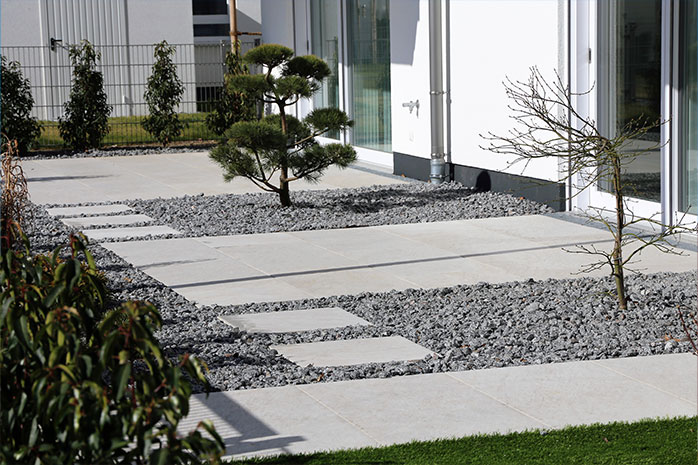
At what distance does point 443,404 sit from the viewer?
4859mm

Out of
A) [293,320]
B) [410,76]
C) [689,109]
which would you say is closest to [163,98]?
[410,76]

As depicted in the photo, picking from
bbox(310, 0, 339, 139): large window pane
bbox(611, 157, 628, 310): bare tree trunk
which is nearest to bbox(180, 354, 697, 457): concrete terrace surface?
bbox(611, 157, 628, 310): bare tree trunk

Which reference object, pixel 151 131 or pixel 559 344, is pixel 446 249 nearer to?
pixel 559 344

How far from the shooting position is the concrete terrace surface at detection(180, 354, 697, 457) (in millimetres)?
4457

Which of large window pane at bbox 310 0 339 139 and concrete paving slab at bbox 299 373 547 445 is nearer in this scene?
concrete paving slab at bbox 299 373 547 445

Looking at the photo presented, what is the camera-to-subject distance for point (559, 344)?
19.3ft

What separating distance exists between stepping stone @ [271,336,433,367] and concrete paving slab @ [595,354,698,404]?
3.40ft

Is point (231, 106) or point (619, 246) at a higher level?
point (231, 106)

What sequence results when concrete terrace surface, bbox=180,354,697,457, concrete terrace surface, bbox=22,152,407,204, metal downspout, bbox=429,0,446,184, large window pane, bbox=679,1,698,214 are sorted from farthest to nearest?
concrete terrace surface, bbox=22,152,407,204 < metal downspout, bbox=429,0,446,184 < large window pane, bbox=679,1,698,214 < concrete terrace surface, bbox=180,354,697,457

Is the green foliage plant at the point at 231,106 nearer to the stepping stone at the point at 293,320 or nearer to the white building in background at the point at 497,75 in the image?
the white building in background at the point at 497,75

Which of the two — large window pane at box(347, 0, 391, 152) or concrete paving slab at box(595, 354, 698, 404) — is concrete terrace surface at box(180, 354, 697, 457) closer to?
concrete paving slab at box(595, 354, 698, 404)

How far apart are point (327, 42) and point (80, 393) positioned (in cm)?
1483

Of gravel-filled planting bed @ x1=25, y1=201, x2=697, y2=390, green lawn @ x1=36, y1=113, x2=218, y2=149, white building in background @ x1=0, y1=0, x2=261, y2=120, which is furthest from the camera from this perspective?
white building in background @ x1=0, y1=0, x2=261, y2=120

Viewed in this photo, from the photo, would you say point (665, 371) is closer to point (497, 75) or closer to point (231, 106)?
point (497, 75)
